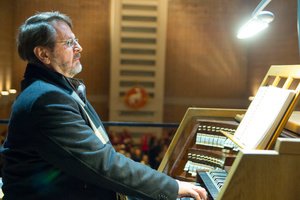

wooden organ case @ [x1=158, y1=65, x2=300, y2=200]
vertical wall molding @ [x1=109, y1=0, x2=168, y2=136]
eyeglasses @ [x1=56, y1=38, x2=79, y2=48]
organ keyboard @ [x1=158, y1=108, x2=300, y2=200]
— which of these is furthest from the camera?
vertical wall molding @ [x1=109, y1=0, x2=168, y2=136]

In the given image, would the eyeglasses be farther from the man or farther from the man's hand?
the man's hand

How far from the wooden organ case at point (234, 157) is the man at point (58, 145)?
23 centimetres

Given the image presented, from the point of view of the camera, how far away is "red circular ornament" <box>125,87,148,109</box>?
741 cm

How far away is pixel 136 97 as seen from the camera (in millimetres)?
7441

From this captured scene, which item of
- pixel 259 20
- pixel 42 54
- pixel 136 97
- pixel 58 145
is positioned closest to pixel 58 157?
pixel 58 145

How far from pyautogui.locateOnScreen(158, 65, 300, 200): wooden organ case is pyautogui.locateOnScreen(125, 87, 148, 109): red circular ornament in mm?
5006

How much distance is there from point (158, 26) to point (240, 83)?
1.92 metres

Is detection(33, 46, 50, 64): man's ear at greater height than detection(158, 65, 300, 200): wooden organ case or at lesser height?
greater

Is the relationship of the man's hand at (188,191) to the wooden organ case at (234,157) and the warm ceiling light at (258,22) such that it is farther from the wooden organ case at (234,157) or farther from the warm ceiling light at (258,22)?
the warm ceiling light at (258,22)

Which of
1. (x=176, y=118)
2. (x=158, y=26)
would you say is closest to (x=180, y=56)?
(x=158, y=26)

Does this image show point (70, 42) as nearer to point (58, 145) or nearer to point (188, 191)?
point (58, 145)

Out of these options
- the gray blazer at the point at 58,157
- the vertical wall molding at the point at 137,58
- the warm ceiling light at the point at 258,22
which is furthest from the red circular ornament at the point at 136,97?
the gray blazer at the point at 58,157

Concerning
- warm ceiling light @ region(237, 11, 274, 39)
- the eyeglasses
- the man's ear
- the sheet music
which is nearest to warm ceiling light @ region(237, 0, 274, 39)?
warm ceiling light @ region(237, 11, 274, 39)

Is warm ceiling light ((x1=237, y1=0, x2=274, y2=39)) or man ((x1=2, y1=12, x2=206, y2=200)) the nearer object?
man ((x1=2, y1=12, x2=206, y2=200))
